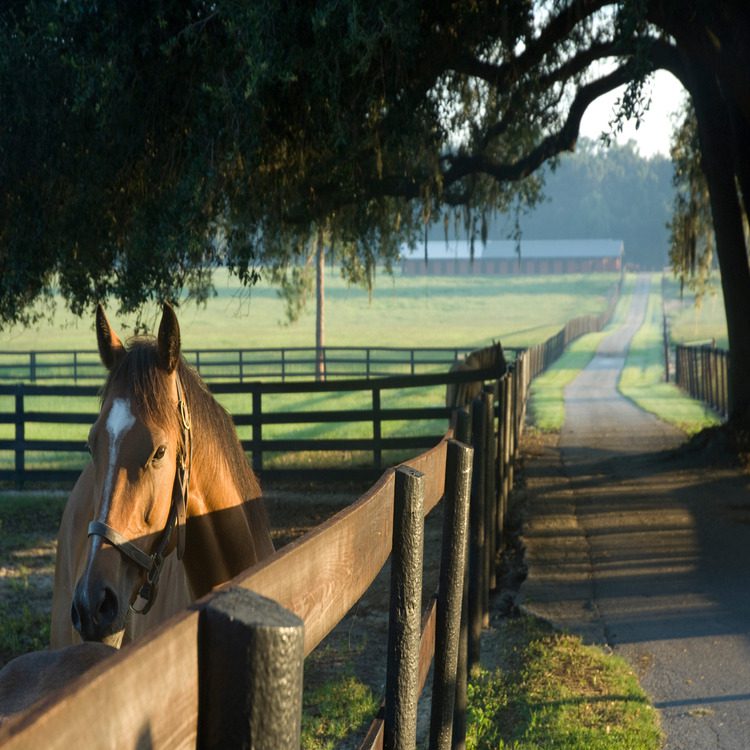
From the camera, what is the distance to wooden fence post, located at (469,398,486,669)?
5738 millimetres

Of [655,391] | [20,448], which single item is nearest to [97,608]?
[20,448]

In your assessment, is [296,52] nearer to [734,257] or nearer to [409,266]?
[734,257]

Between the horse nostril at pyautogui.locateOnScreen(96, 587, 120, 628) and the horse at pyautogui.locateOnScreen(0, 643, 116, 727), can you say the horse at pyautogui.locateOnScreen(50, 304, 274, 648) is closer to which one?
the horse nostril at pyautogui.locateOnScreen(96, 587, 120, 628)

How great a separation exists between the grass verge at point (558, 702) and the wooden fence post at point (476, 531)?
0.26 metres

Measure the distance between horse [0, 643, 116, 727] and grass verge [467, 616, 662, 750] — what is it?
2.82m

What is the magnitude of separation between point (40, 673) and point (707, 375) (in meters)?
24.3

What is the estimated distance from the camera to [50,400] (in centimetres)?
2962

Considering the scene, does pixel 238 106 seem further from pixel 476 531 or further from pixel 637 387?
pixel 637 387

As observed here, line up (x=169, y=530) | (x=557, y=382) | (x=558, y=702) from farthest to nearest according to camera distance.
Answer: (x=557, y=382)
(x=558, y=702)
(x=169, y=530)

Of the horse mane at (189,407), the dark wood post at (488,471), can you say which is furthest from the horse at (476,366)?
the horse mane at (189,407)

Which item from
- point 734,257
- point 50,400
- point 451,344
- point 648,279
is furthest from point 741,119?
point 648,279

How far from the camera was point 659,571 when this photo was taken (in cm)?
838

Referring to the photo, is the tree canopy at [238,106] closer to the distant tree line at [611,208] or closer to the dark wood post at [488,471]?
the dark wood post at [488,471]

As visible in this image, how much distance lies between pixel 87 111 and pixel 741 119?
8158mm
